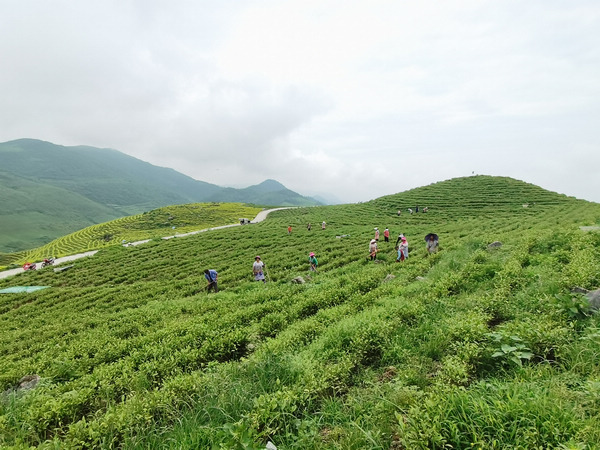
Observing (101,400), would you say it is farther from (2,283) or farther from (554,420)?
(2,283)

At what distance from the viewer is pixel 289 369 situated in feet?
19.9

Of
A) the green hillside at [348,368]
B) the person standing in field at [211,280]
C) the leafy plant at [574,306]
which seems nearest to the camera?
the green hillside at [348,368]

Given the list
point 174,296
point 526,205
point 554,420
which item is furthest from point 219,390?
point 526,205

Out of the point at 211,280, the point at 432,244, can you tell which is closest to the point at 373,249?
the point at 432,244

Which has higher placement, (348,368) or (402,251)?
(402,251)

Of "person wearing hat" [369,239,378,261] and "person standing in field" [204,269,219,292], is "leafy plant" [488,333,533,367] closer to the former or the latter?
"person wearing hat" [369,239,378,261]

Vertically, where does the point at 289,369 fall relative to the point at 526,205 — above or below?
below

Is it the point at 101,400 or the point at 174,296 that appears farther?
the point at 174,296

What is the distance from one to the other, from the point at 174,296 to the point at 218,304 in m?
6.90

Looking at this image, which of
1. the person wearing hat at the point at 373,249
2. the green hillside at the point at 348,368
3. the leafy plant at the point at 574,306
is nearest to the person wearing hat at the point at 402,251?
the person wearing hat at the point at 373,249

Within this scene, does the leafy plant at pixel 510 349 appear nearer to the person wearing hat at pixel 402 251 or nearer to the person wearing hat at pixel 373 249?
the person wearing hat at pixel 402 251

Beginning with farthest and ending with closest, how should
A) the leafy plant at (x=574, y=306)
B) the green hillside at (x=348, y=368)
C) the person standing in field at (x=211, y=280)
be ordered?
1. the person standing in field at (x=211, y=280)
2. the leafy plant at (x=574, y=306)
3. the green hillside at (x=348, y=368)

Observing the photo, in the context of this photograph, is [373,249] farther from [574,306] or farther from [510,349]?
[510,349]

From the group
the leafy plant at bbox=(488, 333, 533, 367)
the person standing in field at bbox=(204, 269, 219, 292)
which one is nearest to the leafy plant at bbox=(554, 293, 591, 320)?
the leafy plant at bbox=(488, 333, 533, 367)
